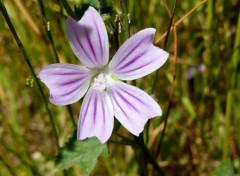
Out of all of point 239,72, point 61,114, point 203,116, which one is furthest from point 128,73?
point 61,114

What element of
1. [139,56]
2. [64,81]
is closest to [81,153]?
[64,81]

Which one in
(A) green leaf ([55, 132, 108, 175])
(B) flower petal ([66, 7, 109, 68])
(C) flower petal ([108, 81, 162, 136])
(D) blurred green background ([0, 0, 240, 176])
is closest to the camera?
(B) flower petal ([66, 7, 109, 68])

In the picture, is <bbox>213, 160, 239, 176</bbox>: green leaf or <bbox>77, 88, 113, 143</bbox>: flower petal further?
<bbox>213, 160, 239, 176</bbox>: green leaf

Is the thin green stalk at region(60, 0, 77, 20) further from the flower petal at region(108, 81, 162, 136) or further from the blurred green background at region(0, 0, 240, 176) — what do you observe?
the blurred green background at region(0, 0, 240, 176)

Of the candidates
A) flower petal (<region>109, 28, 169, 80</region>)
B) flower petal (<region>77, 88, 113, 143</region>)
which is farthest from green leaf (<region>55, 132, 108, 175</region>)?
flower petal (<region>109, 28, 169, 80</region>)

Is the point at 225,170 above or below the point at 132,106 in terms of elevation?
below

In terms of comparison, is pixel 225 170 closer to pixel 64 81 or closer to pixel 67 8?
pixel 64 81
